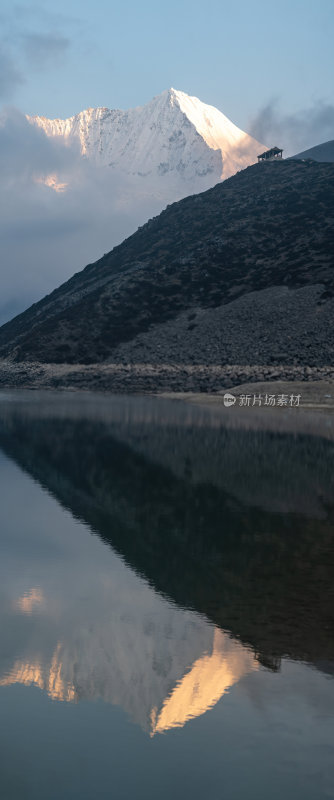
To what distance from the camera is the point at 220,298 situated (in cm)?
14712

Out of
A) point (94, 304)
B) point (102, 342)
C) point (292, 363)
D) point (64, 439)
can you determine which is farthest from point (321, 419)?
point (94, 304)

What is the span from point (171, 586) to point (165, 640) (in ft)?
11.3

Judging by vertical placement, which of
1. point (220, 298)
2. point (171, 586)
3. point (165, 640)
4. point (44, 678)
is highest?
point (220, 298)

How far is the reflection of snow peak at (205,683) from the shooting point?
938 centimetres

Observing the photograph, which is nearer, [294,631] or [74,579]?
[294,631]

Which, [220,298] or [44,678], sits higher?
[220,298]

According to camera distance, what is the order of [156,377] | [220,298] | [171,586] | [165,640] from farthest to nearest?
[220,298]
[156,377]
[171,586]
[165,640]

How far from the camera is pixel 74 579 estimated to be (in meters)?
15.9

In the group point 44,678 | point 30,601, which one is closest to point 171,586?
point 30,601

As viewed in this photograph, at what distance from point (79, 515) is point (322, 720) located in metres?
14.4

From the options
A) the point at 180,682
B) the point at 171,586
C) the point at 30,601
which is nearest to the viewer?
the point at 180,682

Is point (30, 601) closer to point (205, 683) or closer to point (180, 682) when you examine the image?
point (180, 682)

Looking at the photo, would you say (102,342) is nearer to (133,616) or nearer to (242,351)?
(242,351)

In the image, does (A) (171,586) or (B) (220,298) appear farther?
(B) (220,298)
